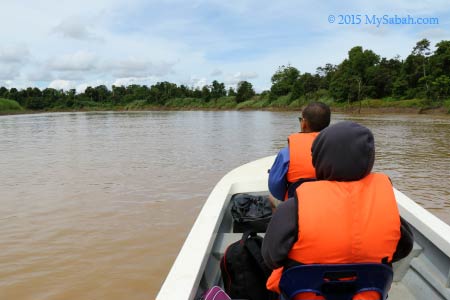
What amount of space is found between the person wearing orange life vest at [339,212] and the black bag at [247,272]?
2.65 feet

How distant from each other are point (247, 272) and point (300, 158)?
78 cm

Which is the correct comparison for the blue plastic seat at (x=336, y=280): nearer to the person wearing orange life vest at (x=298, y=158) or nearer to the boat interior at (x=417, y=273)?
the boat interior at (x=417, y=273)

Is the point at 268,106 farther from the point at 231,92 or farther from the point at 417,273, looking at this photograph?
the point at 417,273

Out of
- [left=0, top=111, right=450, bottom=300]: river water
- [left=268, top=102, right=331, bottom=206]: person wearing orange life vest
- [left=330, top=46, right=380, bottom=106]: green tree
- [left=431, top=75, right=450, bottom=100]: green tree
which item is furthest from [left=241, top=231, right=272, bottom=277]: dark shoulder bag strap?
[left=330, top=46, right=380, bottom=106]: green tree

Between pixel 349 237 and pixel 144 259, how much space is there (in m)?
3.23

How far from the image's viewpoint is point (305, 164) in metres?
2.51

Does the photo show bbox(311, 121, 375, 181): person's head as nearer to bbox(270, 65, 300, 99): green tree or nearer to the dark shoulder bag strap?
the dark shoulder bag strap

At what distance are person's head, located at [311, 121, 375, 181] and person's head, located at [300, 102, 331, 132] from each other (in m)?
1.29

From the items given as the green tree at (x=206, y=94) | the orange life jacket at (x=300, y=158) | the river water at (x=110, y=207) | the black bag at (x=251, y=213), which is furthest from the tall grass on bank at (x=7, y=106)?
the orange life jacket at (x=300, y=158)

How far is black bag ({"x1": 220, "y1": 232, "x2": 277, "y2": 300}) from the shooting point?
223 cm

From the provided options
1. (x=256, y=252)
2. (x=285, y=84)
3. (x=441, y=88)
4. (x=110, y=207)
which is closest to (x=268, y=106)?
(x=285, y=84)

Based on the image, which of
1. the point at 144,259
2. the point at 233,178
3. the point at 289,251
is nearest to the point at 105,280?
the point at 144,259

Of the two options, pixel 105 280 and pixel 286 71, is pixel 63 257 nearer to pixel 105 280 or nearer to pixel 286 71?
pixel 105 280

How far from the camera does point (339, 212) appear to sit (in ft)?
4.57
